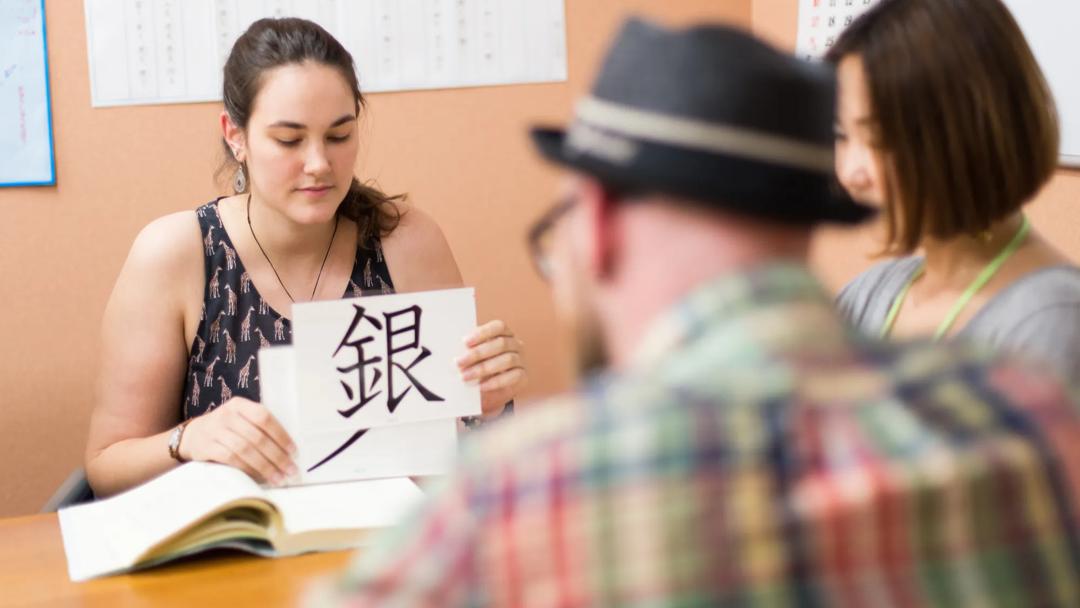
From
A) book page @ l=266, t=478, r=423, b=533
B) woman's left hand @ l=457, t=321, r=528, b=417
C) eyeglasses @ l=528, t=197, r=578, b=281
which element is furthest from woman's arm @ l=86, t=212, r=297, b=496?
eyeglasses @ l=528, t=197, r=578, b=281

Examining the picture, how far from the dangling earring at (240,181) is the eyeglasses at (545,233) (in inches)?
53.0

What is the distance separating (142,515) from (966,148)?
3.48 feet

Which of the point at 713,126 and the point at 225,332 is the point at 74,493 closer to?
the point at 225,332

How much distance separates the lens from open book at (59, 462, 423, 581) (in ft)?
4.49

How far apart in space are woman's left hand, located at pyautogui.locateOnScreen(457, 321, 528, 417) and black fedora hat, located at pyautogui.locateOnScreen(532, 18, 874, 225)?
0.95 m

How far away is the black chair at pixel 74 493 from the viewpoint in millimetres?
1844

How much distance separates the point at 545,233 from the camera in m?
0.83

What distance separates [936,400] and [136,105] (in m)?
2.40

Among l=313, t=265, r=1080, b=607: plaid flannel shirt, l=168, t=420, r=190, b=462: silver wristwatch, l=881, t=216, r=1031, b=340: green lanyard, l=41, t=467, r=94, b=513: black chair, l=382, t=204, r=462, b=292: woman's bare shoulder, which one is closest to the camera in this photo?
l=313, t=265, r=1080, b=607: plaid flannel shirt

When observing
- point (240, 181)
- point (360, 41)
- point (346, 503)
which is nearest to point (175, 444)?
point (346, 503)

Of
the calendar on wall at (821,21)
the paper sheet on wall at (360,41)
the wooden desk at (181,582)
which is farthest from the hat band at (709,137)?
the paper sheet on wall at (360,41)

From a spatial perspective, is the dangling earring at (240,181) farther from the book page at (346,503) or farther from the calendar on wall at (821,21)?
the calendar on wall at (821,21)

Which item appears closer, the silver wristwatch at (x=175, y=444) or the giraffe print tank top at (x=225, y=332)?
the silver wristwatch at (x=175, y=444)

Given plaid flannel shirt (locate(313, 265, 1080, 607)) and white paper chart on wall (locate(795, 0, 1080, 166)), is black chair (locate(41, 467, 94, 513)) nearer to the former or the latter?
plaid flannel shirt (locate(313, 265, 1080, 607))
